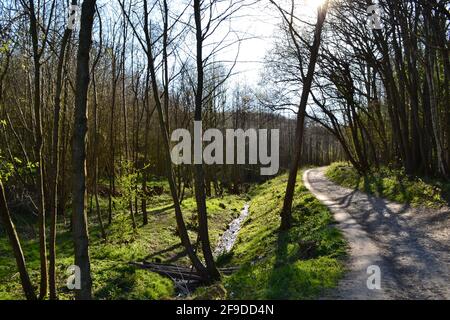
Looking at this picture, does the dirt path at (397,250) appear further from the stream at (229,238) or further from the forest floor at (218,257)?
the stream at (229,238)

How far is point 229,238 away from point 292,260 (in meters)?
8.69

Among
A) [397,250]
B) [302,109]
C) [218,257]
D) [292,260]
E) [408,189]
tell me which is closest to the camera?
[397,250]

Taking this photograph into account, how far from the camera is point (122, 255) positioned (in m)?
13.4

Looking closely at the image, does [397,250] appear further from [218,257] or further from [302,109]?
[218,257]

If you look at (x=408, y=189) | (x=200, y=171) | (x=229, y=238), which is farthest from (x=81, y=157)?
(x=229, y=238)

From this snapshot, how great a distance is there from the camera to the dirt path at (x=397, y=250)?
20.8 ft

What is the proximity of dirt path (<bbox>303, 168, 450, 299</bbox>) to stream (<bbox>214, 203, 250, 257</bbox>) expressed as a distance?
4.33 metres

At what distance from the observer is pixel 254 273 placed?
837 centimetres

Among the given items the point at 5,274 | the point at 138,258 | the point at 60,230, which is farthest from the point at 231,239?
the point at 5,274

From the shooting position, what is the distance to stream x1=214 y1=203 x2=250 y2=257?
15.2 metres

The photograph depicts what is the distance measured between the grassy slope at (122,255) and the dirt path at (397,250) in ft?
16.3

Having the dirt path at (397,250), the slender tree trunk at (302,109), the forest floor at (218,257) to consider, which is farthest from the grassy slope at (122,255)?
the dirt path at (397,250)
